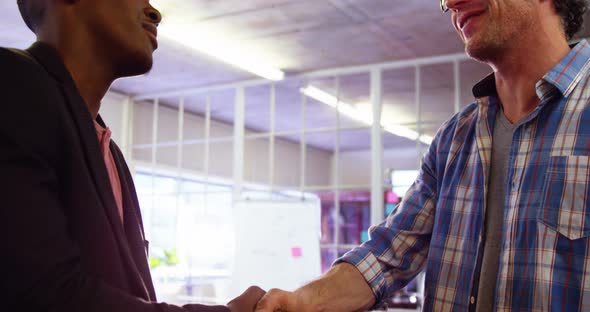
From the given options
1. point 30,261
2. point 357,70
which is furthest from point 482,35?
point 357,70

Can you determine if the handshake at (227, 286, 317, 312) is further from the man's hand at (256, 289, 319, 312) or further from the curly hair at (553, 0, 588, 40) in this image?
the curly hair at (553, 0, 588, 40)

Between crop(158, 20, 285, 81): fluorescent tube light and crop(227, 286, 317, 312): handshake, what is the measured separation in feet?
13.0

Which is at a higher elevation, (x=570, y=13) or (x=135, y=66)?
(x=570, y=13)

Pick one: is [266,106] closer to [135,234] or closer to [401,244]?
[401,244]

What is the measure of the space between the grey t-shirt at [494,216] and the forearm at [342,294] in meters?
0.30

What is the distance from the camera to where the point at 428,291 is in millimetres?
1522

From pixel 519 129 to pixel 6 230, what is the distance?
1.18 meters

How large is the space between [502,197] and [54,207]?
1078 mm

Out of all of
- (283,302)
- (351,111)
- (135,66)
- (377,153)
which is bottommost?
(283,302)

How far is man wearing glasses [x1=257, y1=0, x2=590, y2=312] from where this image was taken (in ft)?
4.34

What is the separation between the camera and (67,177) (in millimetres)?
874

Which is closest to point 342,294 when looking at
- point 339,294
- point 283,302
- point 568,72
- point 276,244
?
point 339,294

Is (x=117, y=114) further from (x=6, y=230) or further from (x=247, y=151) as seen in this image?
(x=6, y=230)

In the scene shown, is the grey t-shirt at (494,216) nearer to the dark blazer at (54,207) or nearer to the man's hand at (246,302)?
the man's hand at (246,302)
